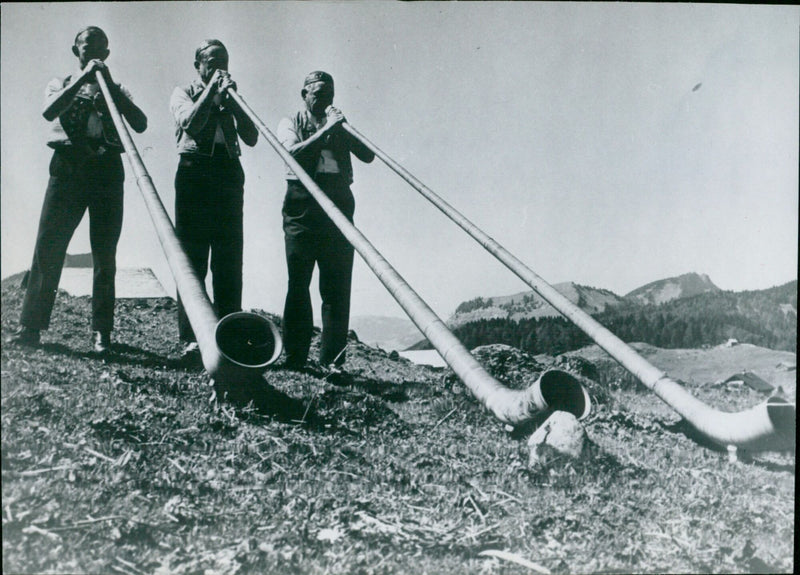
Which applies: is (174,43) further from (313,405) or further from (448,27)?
(313,405)

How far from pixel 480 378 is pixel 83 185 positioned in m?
2.58

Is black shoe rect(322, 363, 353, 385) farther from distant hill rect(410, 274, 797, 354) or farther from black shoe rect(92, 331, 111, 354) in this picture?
black shoe rect(92, 331, 111, 354)

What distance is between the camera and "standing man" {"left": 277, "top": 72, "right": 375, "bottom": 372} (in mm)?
4508

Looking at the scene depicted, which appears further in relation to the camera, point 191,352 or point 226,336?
point 191,352

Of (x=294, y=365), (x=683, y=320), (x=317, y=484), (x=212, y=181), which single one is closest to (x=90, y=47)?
(x=212, y=181)

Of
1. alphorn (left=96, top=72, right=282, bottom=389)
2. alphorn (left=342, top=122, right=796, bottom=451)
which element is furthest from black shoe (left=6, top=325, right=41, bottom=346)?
alphorn (left=342, top=122, right=796, bottom=451)

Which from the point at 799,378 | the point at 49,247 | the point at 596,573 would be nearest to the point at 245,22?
the point at 49,247

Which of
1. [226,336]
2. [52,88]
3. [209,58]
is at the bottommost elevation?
[226,336]

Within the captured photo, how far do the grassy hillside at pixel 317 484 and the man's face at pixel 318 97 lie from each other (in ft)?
5.89

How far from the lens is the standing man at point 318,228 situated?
177 inches

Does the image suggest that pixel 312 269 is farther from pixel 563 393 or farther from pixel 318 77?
pixel 563 393

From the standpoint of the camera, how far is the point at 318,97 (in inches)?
180

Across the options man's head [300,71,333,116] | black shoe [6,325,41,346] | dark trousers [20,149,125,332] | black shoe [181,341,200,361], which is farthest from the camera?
man's head [300,71,333,116]

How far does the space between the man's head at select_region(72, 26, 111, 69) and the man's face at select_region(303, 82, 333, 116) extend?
4.09 ft
